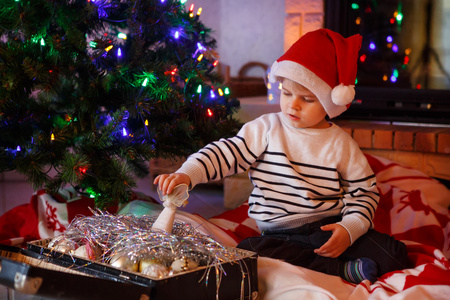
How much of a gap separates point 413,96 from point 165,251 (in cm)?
152

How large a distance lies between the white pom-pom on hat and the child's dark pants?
0.31 meters

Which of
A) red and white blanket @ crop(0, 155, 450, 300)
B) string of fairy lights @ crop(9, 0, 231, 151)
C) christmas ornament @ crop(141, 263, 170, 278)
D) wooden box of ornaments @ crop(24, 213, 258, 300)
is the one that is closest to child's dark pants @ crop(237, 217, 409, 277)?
red and white blanket @ crop(0, 155, 450, 300)

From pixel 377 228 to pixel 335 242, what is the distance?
43cm

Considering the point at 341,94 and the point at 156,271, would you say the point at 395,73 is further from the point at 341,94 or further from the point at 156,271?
the point at 156,271

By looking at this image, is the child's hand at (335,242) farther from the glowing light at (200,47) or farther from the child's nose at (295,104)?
the glowing light at (200,47)

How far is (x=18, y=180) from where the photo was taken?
2.68 m

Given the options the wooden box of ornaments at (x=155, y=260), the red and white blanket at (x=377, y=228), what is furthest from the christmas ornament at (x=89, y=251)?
the red and white blanket at (x=377, y=228)

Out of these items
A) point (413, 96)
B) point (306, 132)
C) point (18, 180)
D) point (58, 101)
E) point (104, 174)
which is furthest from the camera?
point (18, 180)

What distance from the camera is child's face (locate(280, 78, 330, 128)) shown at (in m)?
1.28

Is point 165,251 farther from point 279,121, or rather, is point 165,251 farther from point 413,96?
point 413,96

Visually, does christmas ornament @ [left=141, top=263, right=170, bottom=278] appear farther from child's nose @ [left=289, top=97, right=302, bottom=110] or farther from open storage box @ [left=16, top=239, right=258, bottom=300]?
child's nose @ [left=289, top=97, right=302, bottom=110]

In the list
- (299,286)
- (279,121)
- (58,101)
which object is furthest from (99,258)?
(58,101)

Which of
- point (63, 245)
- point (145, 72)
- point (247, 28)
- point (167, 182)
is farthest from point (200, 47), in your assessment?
point (247, 28)

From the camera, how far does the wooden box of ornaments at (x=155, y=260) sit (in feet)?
3.07
